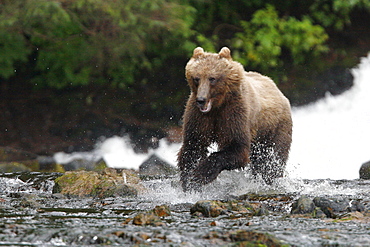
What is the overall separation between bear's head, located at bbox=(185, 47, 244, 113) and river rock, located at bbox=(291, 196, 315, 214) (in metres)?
1.38

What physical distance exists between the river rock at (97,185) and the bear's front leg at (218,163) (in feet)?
2.72

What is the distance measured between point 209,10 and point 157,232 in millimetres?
9179

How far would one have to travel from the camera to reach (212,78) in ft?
21.0

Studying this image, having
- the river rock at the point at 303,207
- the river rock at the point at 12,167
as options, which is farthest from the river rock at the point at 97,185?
the river rock at the point at 12,167

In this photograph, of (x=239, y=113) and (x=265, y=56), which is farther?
(x=265, y=56)

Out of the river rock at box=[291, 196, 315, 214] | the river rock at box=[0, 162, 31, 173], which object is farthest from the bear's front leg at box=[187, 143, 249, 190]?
the river rock at box=[0, 162, 31, 173]

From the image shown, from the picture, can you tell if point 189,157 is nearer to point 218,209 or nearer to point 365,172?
point 218,209

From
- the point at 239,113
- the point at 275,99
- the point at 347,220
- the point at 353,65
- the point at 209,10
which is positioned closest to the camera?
the point at 347,220

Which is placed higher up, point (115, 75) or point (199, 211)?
point (115, 75)

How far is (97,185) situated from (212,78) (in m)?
2.03

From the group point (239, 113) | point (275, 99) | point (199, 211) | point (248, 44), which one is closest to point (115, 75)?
point (248, 44)

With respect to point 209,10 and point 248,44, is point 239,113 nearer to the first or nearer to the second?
point 248,44

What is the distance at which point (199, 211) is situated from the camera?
5.71 m

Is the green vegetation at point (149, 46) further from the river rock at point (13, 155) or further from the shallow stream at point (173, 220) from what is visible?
the shallow stream at point (173, 220)
